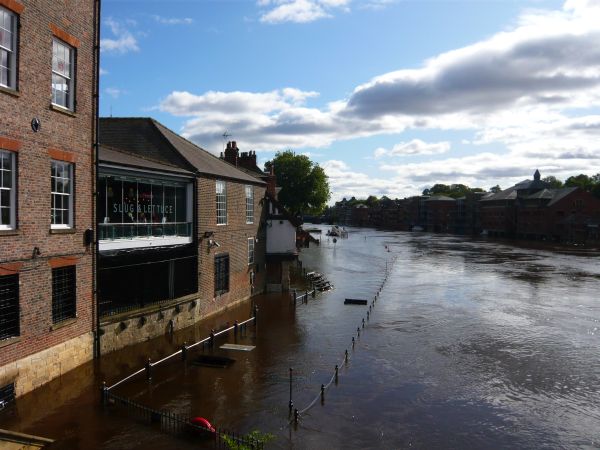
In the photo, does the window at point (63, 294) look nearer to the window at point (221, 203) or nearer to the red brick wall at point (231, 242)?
the red brick wall at point (231, 242)

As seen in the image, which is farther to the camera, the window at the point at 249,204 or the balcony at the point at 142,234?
the window at the point at 249,204

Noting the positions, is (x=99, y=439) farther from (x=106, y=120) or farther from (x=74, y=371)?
(x=106, y=120)

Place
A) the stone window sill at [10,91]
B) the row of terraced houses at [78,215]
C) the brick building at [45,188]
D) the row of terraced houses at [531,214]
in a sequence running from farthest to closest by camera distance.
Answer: the row of terraced houses at [531,214] < the row of terraced houses at [78,215] < the brick building at [45,188] < the stone window sill at [10,91]

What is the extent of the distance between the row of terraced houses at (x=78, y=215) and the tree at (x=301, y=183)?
70.7m

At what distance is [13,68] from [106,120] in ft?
49.2

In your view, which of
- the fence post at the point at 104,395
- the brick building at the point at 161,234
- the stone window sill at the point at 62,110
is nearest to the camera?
the fence post at the point at 104,395

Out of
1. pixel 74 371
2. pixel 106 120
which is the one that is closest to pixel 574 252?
pixel 106 120

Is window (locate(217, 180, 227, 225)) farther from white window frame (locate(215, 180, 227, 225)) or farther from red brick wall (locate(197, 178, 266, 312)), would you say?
red brick wall (locate(197, 178, 266, 312))

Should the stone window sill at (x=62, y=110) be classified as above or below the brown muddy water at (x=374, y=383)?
above

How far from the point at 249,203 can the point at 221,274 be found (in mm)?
7065

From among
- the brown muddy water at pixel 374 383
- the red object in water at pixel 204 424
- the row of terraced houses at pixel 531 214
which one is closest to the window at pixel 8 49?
the brown muddy water at pixel 374 383

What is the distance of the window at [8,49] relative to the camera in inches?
579

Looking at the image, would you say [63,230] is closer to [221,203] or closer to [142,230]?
[142,230]

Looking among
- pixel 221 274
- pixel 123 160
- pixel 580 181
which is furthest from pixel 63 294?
pixel 580 181
